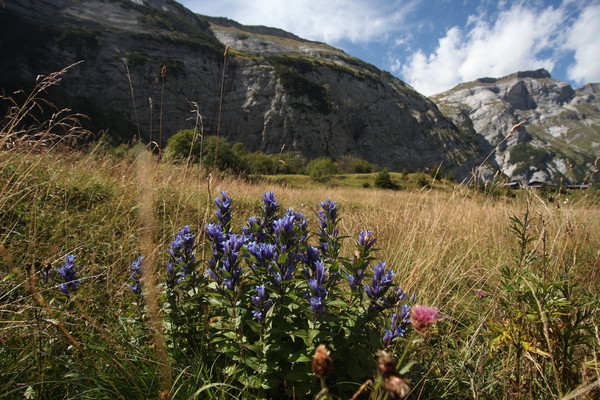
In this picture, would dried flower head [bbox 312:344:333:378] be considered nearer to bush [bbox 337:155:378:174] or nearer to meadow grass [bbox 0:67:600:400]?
meadow grass [bbox 0:67:600:400]

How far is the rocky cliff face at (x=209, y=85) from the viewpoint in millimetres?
59812

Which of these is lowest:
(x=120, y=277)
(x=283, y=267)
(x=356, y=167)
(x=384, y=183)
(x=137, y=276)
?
(x=356, y=167)

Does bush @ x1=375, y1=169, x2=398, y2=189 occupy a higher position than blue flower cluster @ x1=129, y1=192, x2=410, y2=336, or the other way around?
blue flower cluster @ x1=129, y1=192, x2=410, y2=336

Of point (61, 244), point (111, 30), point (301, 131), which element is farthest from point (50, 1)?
point (61, 244)

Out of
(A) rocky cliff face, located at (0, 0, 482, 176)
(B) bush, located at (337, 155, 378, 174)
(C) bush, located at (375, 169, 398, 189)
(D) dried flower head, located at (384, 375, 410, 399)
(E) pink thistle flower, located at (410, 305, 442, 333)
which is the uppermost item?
(A) rocky cliff face, located at (0, 0, 482, 176)

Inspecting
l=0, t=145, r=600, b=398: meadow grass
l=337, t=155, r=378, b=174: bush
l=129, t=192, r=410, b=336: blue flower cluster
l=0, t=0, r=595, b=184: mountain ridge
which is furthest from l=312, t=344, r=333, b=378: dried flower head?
l=337, t=155, r=378, b=174: bush

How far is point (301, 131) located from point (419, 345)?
8084cm

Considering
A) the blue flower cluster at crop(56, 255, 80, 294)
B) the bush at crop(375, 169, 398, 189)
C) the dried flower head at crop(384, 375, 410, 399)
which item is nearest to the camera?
the dried flower head at crop(384, 375, 410, 399)

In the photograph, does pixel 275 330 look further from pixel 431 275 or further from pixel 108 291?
pixel 431 275

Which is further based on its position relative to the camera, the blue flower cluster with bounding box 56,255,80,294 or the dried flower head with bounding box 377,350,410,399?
the blue flower cluster with bounding box 56,255,80,294

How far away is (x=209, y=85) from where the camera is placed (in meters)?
74.8

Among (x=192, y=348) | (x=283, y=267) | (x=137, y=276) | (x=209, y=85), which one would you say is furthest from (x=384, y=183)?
(x=209, y=85)

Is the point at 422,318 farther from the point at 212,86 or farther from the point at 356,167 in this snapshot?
the point at 212,86

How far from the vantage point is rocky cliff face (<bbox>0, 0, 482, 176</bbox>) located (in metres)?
59.8
